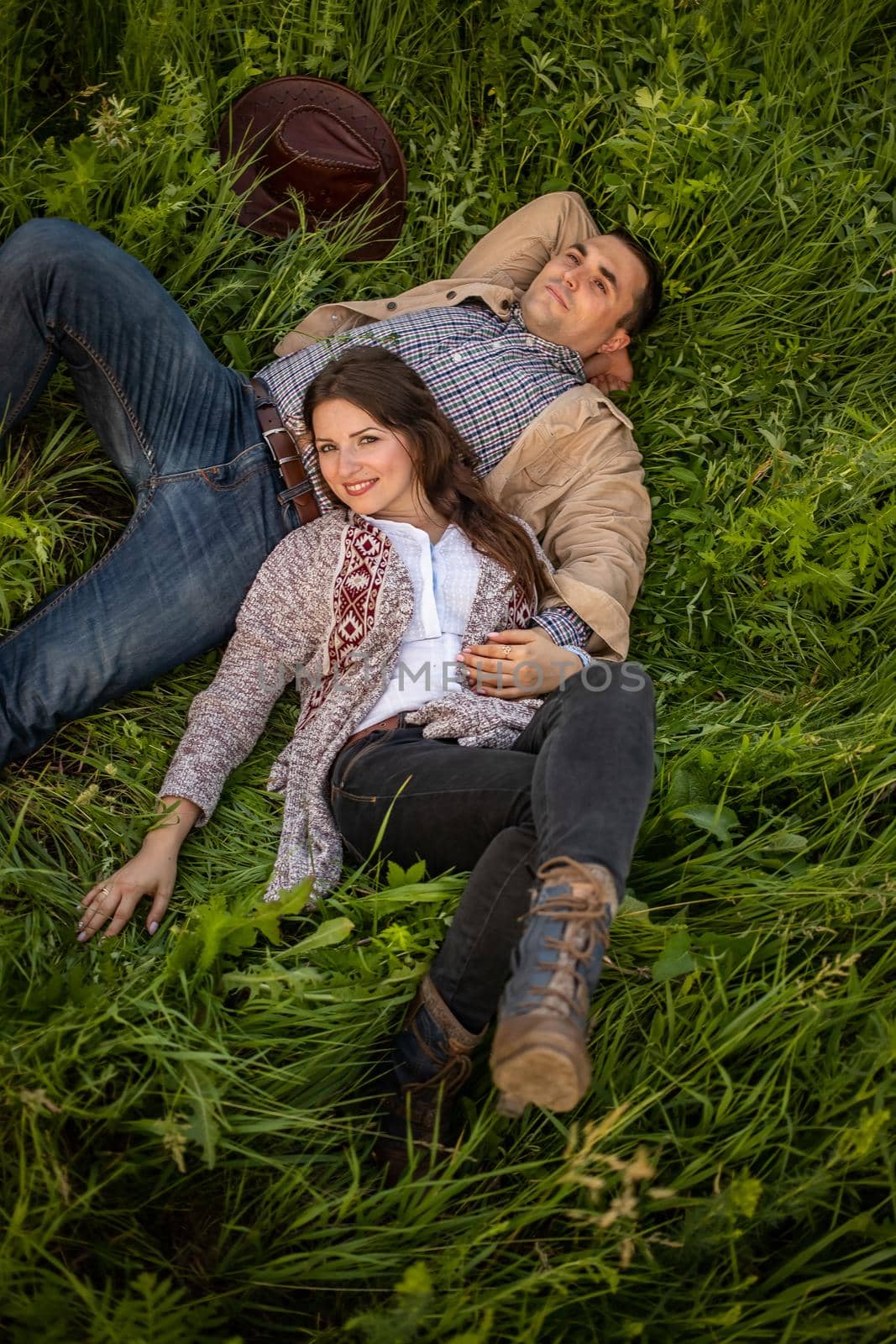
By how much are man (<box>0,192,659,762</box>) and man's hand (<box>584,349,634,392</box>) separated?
0.08 meters

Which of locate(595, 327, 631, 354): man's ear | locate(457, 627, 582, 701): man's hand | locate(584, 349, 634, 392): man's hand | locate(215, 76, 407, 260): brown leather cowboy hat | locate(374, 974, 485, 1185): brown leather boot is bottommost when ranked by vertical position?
locate(374, 974, 485, 1185): brown leather boot

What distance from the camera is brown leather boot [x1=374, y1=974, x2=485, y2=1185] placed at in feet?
6.84

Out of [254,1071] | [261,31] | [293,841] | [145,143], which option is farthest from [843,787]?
[261,31]

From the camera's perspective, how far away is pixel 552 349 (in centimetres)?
346

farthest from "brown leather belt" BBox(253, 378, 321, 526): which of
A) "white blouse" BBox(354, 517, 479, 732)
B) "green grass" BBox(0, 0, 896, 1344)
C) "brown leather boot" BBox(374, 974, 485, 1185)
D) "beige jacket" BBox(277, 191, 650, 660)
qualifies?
"brown leather boot" BBox(374, 974, 485, 1185)

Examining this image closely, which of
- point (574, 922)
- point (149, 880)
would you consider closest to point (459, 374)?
point (149, 880)

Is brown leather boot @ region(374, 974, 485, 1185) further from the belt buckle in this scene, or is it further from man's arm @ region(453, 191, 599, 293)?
man's arm @ region(453, 191, 599, 293)

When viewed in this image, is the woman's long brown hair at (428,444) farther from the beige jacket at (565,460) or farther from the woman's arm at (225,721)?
the woman's arm at (225,721)

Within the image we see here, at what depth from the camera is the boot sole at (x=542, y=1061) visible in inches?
63.2

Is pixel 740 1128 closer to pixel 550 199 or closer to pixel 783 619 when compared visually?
pixel 783 619

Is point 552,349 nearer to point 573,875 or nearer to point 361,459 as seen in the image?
point 361,459

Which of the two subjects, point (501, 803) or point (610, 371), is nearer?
point (501, 803)

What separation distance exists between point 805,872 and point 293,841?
134 centimetres

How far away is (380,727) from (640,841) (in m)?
0.78
